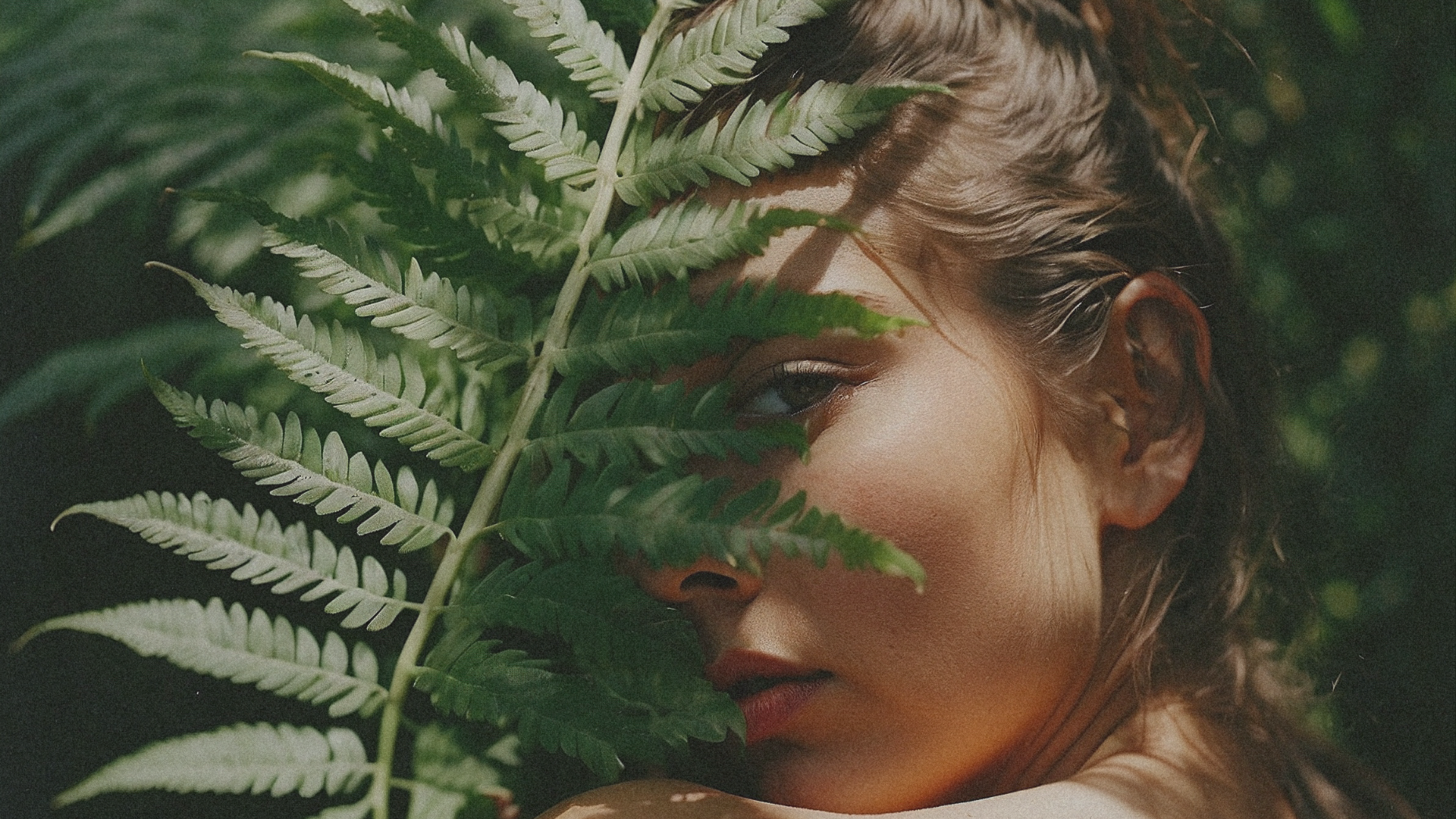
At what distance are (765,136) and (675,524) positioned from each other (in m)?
0.42

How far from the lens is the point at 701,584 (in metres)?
1.24

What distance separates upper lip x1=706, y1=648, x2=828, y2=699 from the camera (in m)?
1.20

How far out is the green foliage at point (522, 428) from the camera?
104 centimetres

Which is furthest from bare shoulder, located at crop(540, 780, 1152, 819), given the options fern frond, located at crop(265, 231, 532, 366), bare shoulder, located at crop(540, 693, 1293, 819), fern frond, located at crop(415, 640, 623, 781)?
fern frond, located at crop(265, 231, 532, 366)

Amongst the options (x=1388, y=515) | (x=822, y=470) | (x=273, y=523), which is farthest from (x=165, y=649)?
(x=1388, y=515)

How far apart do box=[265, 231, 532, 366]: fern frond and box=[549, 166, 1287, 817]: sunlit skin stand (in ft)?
0.69

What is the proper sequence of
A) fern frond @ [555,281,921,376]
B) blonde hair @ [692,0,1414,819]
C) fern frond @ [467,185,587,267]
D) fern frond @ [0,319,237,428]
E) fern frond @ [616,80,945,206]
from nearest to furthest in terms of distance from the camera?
1. fern frond @ [555,281,921,376]
2. fern frond @ [616,80,945,206]
3. fern frond @ [467,185,587,267]
4. blonde hair @ [692,0,1414,819]
5. fern frond @ [0,319,237,428]

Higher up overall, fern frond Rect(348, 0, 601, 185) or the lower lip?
fern frond Rect(348, 0, 601, 185)

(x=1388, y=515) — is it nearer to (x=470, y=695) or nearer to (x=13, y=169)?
(x=470, y=695)

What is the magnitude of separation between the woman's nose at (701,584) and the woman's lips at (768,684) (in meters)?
0.06

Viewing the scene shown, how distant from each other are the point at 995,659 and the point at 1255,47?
1.78 meters

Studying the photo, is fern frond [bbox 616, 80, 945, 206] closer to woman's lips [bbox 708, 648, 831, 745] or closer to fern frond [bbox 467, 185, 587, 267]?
fern frond [bbox 467, 185, 587, 267]

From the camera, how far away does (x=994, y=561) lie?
4.09ft

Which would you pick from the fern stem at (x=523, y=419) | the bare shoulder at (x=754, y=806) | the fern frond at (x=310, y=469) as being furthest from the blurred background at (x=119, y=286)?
the bare shoulder at (x=754, y=806)
